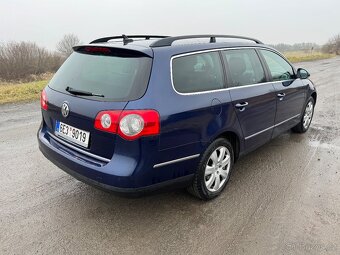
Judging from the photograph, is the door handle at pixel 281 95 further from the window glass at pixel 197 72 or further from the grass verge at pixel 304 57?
the grass verge at pixel 304 57

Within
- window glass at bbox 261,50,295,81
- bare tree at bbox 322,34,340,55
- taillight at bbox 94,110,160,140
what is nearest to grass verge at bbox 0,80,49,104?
window glass at bbox 261,50,295,81

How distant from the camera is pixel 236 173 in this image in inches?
159

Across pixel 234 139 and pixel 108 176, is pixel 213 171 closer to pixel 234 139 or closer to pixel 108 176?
pixel 234 139

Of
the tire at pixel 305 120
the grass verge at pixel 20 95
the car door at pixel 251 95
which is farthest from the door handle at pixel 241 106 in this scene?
the grass verge at pixel 20 95

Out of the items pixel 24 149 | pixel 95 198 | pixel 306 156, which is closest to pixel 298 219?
pixel 306 156

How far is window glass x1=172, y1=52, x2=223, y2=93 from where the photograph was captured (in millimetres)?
2895

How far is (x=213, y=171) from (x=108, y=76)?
1460mm

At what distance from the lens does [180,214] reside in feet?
10.2

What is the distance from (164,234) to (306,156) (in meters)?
2.75

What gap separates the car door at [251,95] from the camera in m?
3.47

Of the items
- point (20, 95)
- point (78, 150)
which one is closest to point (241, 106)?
point (78, 150)

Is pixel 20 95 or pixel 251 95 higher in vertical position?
pixel 251 95

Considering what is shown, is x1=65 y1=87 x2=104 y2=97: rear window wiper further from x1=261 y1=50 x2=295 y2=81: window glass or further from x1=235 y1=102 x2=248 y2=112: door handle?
x1=261 y1=50 x2=295 y2=81: window glass

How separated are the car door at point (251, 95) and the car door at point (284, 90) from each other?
7.8 inches
